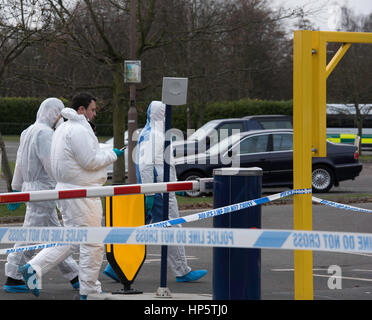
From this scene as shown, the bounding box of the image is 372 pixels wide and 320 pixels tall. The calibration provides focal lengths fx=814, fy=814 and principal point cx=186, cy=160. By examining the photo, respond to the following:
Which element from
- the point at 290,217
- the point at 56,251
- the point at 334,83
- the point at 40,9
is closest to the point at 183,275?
the point at 56,251

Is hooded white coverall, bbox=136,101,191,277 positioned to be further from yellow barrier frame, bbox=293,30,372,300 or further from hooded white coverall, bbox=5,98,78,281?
yellow barrier frame, bbox=293,30,372,300

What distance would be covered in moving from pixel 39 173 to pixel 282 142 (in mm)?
11203

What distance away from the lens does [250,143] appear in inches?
738

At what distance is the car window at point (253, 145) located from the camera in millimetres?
18656

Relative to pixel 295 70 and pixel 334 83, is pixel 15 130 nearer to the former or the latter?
pixel 334 83

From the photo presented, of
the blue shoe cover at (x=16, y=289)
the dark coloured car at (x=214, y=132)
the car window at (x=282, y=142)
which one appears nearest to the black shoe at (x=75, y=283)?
the blue shoe cover at (x=16, y=289)

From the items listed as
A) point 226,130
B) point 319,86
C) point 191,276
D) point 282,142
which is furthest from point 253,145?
point 319,86

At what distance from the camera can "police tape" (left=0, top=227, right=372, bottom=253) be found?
185 inches

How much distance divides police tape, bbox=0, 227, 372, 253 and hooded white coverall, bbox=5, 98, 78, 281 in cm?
279

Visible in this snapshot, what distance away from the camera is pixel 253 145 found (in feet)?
61.4

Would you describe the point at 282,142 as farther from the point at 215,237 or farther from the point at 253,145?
the point at 215,237

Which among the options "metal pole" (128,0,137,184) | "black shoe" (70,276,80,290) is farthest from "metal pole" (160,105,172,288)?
"metal pole" (128,0,137,184)

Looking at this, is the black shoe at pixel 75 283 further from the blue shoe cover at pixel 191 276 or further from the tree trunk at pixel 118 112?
the tree trunk at pixel 118 112
